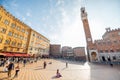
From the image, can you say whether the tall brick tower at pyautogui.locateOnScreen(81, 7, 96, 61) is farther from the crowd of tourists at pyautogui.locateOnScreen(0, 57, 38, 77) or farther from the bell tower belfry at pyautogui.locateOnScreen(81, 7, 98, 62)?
the crowd of tourists at pyautogui.locateOnScreen(0, 57, 38, 77)

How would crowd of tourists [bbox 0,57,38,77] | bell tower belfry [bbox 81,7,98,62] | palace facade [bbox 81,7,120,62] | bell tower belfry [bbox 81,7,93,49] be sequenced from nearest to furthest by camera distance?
crowd of tourists [bbox 0,57,38,77] < palace facade [bbox 81,7,120,62] < bell tower belfry [bbox 81,7,98,62] < bell tower belfry [bbox 81,7,93,49]

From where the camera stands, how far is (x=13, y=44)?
82.6 feet

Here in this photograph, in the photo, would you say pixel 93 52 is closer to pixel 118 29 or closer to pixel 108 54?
pixel 108 54

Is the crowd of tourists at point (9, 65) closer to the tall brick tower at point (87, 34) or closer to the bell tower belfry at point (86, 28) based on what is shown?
the tall brick tower at point (87, 34)

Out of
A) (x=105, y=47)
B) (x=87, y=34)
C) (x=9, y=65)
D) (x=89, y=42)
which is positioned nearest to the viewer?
(x=9, y=65)

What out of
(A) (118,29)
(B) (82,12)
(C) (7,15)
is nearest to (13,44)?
(C) (7,15)

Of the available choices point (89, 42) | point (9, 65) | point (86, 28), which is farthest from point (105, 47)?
point (9, 65)

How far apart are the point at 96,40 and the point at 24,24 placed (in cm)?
3748

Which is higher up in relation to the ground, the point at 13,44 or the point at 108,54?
the point at 13,44

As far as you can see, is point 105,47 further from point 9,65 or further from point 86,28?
point 9,65

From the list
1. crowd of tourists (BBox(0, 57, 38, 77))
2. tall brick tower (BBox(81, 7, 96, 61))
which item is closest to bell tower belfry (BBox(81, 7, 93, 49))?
tall brick tower (BBox(81, 7, 96, 61))

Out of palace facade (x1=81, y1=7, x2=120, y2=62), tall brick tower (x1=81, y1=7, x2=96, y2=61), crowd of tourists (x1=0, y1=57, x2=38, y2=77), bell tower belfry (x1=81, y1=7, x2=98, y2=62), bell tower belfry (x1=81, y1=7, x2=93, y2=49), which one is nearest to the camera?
crowd of tourists (x1=0, y1=57, x2=38, y2=77)

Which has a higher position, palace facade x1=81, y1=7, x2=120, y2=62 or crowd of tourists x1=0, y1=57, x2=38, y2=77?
palace facade x1=81, y1=7, x2=120, y2=62

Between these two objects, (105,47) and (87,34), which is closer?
(105,47)
